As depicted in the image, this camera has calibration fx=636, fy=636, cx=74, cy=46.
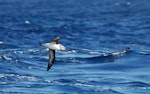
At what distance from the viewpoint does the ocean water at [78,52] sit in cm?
2756

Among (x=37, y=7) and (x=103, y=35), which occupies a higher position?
(x=37, y=7)

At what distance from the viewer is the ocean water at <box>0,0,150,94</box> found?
90.4 ft

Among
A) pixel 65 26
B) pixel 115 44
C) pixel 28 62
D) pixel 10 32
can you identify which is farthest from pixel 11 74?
pixel 65 26

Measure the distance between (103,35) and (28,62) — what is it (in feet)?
43.2

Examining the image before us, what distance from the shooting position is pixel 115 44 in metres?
42.2

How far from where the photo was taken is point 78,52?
38.0 meters

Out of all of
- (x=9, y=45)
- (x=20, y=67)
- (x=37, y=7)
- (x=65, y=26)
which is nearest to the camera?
(x=20, y=67)

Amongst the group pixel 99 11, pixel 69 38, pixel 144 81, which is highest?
pixel 99 11

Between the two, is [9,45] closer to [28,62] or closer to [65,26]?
[28,62]

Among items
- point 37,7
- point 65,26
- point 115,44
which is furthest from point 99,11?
point 115,44

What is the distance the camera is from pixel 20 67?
32375 mm

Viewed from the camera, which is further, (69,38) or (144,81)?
(69,38)

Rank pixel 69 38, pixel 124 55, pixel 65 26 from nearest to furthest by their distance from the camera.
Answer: pixel 124 55, pixel 69 38, pixel 65 26

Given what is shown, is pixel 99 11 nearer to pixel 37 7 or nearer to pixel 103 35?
pixel 37 7
